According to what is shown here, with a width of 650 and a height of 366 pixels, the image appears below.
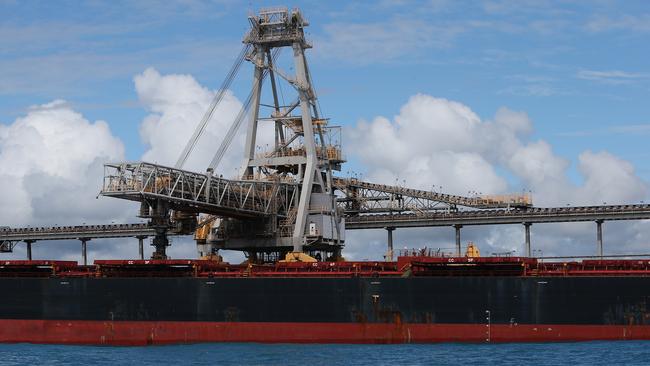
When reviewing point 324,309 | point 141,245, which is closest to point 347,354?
point 324,309

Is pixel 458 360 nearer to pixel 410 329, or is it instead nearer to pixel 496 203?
pixel 410 329

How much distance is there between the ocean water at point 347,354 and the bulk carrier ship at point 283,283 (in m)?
1.32

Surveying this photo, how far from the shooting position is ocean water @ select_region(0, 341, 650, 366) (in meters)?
47.4

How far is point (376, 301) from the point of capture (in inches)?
2194

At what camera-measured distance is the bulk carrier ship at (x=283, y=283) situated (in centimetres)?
5422

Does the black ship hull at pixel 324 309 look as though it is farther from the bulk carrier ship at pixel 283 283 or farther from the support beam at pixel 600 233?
the support beam at pixel 600 233

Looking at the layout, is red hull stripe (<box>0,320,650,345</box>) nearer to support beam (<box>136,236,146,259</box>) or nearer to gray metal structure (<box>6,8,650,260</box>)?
gray metal structure (<box>6,8,650,260</box>)

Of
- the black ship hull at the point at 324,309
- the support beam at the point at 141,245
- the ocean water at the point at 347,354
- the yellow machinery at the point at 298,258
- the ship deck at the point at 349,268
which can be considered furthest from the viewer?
the support beam at the point at 141,245

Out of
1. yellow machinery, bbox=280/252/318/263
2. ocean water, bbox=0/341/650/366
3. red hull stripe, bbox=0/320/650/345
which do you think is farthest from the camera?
yellow machinery, bbox=280/252/318/263

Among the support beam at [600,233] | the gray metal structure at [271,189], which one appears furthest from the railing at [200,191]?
the support beam at [600,233]

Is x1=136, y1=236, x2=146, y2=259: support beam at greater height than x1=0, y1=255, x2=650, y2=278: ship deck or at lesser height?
greater

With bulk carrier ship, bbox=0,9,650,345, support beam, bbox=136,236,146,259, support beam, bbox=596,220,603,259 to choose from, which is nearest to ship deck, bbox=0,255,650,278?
bulk carrier ship, bbox=0,9,650,345

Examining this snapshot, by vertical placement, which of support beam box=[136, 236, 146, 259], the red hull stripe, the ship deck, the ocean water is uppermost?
support beam box=[136, 236, 146, 259]

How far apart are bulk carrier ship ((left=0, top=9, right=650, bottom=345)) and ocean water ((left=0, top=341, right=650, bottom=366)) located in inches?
52.1
